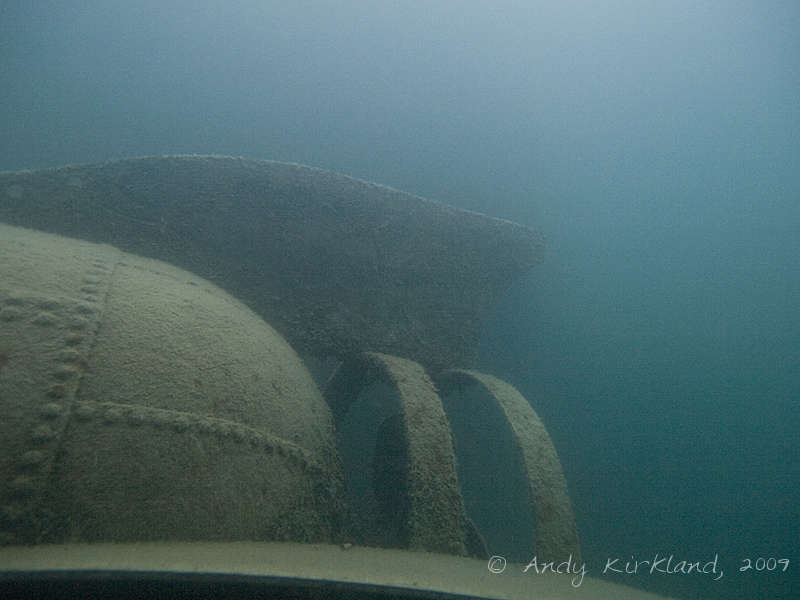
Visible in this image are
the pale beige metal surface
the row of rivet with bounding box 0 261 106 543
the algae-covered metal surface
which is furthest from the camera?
the algae-covered metal surface

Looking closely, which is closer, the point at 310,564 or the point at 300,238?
the point at 310,564

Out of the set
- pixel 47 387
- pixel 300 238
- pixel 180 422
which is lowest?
pixel 180 422

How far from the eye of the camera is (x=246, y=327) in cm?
226

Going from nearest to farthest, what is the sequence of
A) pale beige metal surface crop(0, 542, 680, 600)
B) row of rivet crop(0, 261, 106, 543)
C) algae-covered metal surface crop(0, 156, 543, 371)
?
pale beige metal surface crop(0, 542, 680, 600) < row of rivet crop(0, 261, 106, 543) < algae-covered metal surface crop(0, 156, 543, 371)

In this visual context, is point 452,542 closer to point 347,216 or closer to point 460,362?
point 460,362

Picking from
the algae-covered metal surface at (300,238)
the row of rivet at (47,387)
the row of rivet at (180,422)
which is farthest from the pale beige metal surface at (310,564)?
the algae-covered metal surface at (300,238)

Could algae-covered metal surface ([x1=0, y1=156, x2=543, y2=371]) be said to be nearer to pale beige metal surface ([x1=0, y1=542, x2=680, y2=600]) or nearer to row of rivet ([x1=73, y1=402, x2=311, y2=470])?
row of rivet ([x1=73, y1=402, x2=311, y2=470])

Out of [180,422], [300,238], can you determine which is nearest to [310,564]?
[180,422]

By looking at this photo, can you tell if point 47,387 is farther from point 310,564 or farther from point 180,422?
point 310,564

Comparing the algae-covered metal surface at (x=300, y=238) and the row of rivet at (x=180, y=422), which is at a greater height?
the algae-covered metal surface at (x=300, y=238)

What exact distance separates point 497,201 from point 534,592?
10153 millimetres

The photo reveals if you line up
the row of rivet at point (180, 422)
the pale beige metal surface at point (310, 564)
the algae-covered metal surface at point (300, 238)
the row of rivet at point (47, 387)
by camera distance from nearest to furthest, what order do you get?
the pale beige metal surface at point (310, 564), the row of rivet at point (47, 387), the row of rivet at point (180, 422), the algae-covered metal surface at point (300, 238)

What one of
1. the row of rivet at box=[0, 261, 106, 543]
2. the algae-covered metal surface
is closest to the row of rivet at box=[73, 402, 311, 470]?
the row of rivet at box=[0, 261, 106, 543]

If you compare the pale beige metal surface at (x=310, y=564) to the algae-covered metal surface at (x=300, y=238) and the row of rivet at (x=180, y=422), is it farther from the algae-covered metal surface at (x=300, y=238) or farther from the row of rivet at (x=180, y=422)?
the algae-covered metal surface at (x=300, y=238)
